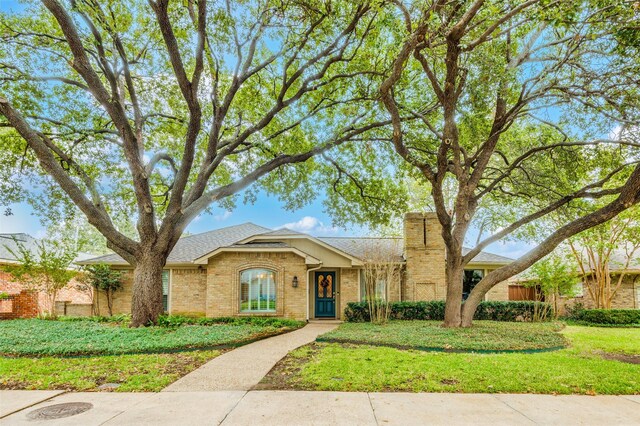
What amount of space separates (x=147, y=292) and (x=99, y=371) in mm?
5195

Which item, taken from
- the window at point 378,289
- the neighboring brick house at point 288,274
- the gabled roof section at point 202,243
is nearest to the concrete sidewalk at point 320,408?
the window at point 378,289

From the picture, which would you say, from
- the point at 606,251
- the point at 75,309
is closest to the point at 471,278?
the point at 606,251

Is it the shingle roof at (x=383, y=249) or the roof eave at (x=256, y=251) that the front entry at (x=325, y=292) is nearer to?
the shingle roof at (x=383, y=249)

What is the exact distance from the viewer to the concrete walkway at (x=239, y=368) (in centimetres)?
570

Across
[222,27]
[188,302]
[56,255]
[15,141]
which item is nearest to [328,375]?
[222,27]

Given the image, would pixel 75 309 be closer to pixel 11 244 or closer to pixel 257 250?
pixel 11 244

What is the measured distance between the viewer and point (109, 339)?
8.91m

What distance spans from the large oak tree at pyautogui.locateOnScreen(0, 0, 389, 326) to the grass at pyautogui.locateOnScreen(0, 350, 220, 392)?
165 inches

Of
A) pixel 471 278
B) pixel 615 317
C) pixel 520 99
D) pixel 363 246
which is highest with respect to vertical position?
pixel 520 99

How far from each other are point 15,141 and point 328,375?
557 inches

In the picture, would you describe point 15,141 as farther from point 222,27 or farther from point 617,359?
point 617,359

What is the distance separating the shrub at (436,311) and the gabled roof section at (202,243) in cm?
614

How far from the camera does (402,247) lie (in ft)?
62.6

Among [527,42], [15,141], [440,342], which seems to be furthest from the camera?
[15,141]
